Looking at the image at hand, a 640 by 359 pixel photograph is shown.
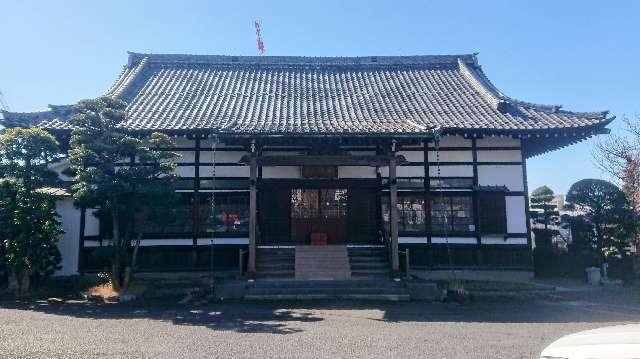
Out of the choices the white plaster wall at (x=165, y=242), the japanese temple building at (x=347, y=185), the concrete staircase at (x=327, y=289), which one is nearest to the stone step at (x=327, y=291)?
the concrete staircase at (x=327, y=289)

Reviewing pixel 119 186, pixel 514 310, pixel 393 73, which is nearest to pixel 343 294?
pixel 514 310

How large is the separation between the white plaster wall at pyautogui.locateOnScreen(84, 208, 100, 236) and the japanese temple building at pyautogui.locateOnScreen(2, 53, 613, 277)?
3 cm

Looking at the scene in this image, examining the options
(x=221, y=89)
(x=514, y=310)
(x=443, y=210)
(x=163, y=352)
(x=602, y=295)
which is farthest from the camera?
(x=221, y=89)

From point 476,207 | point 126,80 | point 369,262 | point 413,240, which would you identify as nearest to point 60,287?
point 369,262

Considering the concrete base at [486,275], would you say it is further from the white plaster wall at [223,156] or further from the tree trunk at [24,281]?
the tree trunk at [24,281]

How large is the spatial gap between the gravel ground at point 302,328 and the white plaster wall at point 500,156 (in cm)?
524

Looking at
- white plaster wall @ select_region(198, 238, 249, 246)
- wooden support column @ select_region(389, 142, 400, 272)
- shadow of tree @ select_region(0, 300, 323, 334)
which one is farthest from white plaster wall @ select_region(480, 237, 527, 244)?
white plaster wall @ select_region(198, 238, 249, 246)

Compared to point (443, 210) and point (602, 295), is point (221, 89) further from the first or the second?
point (602, 295)

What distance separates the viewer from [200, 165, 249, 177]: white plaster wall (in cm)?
1500

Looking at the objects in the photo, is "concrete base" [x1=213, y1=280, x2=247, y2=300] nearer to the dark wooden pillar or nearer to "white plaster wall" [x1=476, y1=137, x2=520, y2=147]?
the dark wooden pillar

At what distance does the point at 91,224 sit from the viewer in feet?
47.4

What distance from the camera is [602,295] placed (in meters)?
12.6

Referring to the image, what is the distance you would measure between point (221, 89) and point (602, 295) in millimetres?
15284

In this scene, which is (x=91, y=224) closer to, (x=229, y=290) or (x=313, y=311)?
(x=229, y=290)
